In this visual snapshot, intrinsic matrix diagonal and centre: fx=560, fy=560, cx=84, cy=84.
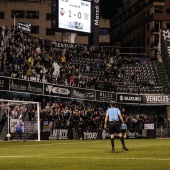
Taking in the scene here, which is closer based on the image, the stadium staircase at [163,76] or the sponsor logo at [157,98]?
Answer: the sponsor logo at [157,98]

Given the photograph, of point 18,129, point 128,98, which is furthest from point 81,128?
point 128,98

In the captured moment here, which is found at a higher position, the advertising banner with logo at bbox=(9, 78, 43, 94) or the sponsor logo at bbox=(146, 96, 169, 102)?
the advertising banner with logo at bbox=(9, 78, 43, 94)

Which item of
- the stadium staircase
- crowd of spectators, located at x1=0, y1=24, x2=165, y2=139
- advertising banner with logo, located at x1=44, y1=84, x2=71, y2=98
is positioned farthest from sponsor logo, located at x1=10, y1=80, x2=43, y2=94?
the stadium staircase

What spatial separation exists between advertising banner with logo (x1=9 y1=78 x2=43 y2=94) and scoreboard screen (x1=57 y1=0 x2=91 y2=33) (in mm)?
16481

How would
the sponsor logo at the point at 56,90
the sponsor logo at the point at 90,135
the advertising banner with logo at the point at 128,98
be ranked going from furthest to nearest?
the advertising banner with logo at the point at 128,98 → the sponsor logo at the point at 56,90 → the sponsor logo at the point at 90,135

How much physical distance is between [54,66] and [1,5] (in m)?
54.2

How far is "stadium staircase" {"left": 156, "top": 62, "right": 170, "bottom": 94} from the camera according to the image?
6672cm

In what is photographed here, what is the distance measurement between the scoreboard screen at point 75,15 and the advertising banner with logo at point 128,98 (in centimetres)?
1092

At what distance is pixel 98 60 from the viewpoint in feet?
221

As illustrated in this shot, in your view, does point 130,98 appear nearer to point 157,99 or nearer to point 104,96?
point 157,99

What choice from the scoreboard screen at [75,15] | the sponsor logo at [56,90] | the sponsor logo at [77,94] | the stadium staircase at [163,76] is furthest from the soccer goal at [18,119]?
the stadium staircase at [163,76]

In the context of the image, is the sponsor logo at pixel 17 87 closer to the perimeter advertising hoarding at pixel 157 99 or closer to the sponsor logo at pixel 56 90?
the sponsor logo at pixel 56 90

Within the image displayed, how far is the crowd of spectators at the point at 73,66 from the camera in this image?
2007 inches

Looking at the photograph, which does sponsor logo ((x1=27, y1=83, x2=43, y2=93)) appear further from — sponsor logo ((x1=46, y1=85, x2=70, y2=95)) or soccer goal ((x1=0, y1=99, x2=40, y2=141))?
soccer goal ((x1=0, y1=99, x2=40, y2=141))
